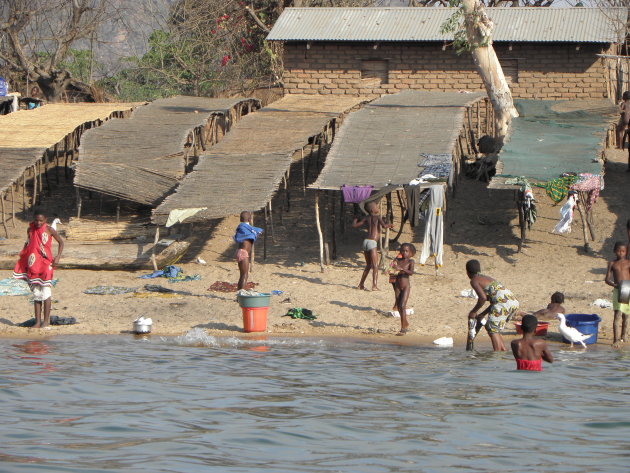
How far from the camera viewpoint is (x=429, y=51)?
23688 mm

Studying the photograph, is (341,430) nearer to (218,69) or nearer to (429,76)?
(429,76)

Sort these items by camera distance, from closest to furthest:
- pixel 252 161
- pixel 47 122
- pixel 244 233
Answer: pixel 244 233 < pixel 252 161 < pixel 47 122

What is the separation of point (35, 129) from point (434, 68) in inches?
362

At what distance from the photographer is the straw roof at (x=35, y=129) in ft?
63.3

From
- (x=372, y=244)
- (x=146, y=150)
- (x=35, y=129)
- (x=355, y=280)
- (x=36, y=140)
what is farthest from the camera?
(x=35, y=129)

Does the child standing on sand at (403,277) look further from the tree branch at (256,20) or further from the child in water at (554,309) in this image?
the tree branch at (256,20)

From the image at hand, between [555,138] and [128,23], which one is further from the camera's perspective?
[128,23]

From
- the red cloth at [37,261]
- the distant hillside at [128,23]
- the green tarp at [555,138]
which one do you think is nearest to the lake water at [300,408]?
the red cloth at [37,261]

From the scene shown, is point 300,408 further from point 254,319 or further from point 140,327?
point 140,327

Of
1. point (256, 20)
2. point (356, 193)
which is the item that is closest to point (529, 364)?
point (356, 193)

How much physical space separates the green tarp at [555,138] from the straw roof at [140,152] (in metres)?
6.27

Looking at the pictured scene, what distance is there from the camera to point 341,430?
8.45m

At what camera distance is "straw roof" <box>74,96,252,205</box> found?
1864 cm

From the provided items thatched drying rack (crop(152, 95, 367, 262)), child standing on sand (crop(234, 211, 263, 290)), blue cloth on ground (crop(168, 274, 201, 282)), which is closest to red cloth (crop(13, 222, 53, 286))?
child standing on sand (crop(234, 211, 263, 290))
